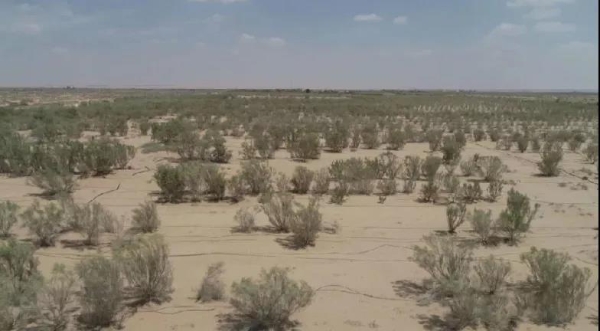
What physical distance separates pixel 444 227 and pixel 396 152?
10.9m

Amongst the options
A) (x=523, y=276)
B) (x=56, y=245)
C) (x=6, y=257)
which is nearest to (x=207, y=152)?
(x=56, y=245)

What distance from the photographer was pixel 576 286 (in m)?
5.95

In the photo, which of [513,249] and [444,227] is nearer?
[513,249]

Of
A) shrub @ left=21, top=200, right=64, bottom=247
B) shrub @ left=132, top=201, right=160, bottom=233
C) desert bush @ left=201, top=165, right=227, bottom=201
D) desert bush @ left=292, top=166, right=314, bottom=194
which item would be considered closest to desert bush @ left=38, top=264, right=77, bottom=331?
shrub @ left=21, top=200, right=64, bottom=247

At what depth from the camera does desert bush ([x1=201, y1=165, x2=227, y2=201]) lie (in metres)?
11.6

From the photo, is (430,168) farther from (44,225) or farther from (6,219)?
(6,219)

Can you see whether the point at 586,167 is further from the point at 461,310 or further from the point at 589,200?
the point at 461,310

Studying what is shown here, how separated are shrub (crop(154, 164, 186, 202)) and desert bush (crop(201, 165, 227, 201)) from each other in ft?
1.94

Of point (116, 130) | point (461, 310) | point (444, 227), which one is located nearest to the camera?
point (461, 310)

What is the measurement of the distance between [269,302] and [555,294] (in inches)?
136

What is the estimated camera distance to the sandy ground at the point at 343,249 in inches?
236

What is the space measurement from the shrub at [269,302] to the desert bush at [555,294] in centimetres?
280

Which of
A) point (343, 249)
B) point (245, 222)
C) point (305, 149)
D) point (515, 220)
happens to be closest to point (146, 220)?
point (245, 222)

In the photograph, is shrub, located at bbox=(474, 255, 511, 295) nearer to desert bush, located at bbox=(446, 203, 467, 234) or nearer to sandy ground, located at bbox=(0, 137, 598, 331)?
sandy ground, located at bbox=(0, 137, 598, 331)
